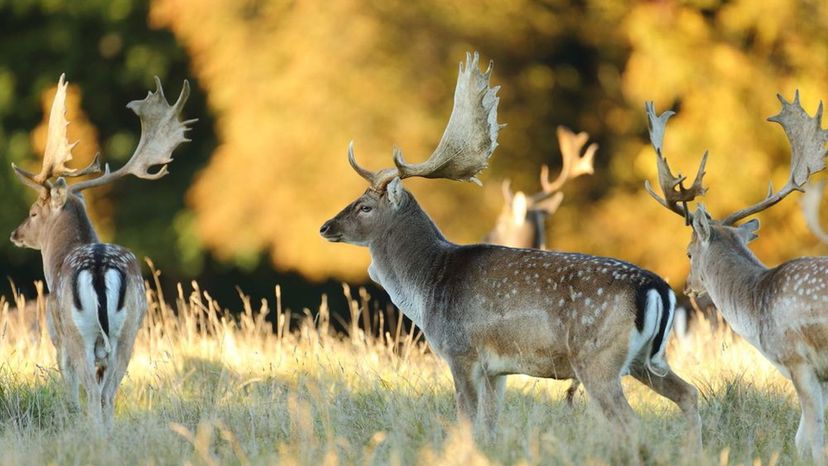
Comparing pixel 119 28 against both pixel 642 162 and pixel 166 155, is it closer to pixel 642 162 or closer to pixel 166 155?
pixel 642 162

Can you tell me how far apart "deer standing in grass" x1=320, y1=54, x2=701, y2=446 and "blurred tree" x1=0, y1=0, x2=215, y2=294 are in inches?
501

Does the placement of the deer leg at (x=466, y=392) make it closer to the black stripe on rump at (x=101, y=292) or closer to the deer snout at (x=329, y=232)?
the deer snout at (x=329, y=232)

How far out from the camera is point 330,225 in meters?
7.46

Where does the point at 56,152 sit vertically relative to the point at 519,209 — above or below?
below

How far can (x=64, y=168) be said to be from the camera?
346 inches

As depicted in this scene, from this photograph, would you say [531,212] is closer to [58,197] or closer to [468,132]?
[58,197]

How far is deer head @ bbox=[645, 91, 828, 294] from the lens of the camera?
738 centimetres

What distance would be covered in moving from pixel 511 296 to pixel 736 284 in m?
1.25

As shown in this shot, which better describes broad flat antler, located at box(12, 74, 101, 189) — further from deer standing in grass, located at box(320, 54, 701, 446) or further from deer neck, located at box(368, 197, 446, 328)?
→ deer neck, located at box(368, 197, 446, 328)

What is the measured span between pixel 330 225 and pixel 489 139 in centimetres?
89

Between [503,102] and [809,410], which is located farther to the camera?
[503,102]

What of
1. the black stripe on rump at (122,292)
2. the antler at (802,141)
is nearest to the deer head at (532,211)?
the antler at (802,141)

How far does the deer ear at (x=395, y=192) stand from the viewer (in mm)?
7305

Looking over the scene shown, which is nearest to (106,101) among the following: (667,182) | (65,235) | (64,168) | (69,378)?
(64,168)
